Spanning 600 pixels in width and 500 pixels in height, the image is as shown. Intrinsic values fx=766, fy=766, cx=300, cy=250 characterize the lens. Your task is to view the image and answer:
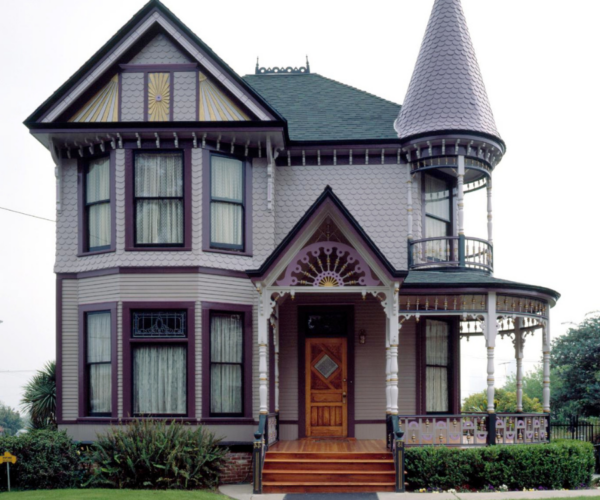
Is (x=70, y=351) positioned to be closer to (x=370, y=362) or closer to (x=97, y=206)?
(x=97, y=206)

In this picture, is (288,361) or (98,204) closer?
(98,204)

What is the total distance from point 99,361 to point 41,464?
2599 millimetres

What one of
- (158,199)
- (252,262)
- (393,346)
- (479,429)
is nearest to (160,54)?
(158,199)

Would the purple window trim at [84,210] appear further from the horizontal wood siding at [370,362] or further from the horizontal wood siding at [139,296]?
the horizontal wood siding at [370,362]

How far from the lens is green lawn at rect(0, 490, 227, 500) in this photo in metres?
13.4

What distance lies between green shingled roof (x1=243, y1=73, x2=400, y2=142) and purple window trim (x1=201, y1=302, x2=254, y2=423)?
4.43 m

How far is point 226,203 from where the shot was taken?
56.5 ft

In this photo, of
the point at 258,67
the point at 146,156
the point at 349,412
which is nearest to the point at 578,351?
the point at 349,412

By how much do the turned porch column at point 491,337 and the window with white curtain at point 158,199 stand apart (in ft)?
22.4

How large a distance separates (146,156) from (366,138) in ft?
17.3

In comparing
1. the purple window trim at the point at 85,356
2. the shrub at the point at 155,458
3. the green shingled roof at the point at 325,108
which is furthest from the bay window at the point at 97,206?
the green shingled roof at the point at 325,108

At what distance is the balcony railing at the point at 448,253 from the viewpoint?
17922mm

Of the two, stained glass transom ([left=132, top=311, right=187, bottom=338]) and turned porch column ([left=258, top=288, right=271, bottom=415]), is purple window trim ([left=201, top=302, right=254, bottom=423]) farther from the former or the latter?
turned porch column ([left=258, top=288, right=271, bottom=415])


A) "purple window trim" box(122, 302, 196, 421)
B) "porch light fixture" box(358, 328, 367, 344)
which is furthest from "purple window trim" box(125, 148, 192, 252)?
"porch light fixture" box(358, 328, 367, 344)
